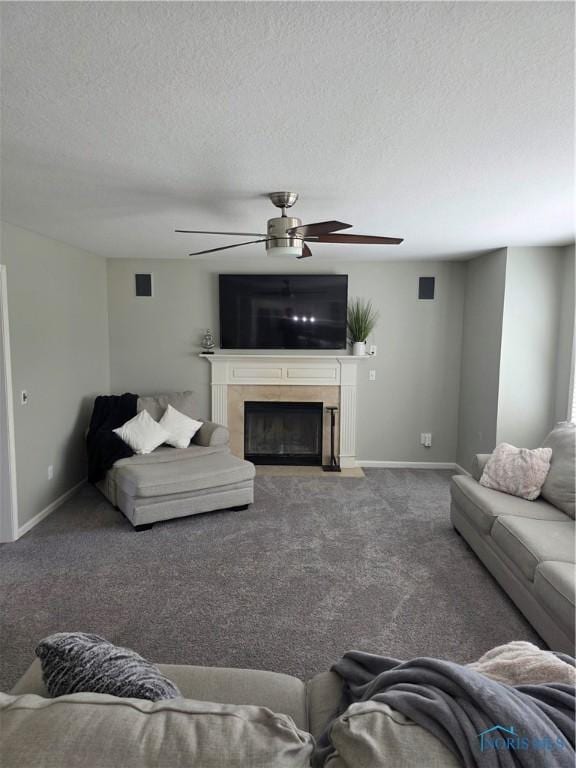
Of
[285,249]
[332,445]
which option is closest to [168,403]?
[332,445]

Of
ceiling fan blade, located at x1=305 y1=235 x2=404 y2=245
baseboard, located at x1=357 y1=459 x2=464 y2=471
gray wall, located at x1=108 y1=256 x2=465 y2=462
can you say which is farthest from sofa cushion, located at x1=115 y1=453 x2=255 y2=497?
ceiling fan blade, located at x1=305 y1=235 x2=404 y2=245

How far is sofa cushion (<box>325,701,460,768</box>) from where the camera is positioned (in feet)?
2.71

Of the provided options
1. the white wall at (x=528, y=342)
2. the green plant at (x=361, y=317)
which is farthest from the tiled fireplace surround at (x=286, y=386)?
the white wall at (x=528, y=342)

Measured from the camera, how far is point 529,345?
4.59 m

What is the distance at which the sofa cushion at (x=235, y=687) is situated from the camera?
1.46m

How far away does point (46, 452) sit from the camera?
429 centimetres

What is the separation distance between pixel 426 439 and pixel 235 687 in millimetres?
4650

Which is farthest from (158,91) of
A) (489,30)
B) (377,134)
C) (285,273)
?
(285,273)

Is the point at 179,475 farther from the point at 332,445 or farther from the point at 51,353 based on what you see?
the point at 332,445

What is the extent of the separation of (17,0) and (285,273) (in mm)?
4487

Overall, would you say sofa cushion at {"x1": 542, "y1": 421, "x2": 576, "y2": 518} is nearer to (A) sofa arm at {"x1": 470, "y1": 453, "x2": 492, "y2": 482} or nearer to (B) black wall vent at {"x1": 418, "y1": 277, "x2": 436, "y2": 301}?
(A) sofa arm at {"x1": 470, "y1": 453, "x2": 492, "y2": 482}

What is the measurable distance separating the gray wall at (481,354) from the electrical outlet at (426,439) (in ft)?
1.11

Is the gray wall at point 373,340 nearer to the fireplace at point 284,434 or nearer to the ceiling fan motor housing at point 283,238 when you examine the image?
the fireplace at point 284,434

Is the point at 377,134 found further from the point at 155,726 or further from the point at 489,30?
the point at 155,726
